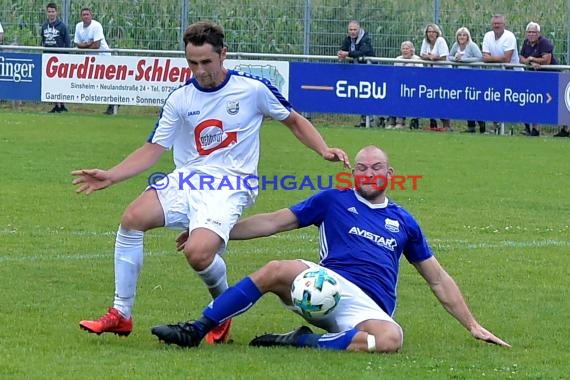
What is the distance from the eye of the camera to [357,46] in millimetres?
25562

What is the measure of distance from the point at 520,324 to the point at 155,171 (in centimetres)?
978

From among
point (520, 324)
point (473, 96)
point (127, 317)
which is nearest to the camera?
point (127, 317)

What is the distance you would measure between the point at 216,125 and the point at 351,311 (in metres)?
1.38

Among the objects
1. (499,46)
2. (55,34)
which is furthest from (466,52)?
(55,34)

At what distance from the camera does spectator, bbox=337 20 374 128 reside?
83.0 feet

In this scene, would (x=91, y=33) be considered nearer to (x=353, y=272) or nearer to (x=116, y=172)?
(x=116, y=172)

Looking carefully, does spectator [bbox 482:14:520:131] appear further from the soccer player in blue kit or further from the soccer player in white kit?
the soccer player in blue kit

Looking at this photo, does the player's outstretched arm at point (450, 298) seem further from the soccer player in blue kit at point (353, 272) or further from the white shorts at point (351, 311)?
the white shorts at point (351, 311)

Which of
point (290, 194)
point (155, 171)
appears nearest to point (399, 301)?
point (290, 194)

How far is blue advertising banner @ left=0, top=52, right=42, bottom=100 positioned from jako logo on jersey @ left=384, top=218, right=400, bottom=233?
1962cm

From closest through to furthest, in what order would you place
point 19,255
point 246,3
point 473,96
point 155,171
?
point 19,255 < point 155,171 < point 473,96 < point 246,3

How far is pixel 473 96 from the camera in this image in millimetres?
24000

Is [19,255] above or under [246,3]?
under

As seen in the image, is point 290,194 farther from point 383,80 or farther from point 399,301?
point 383,80
